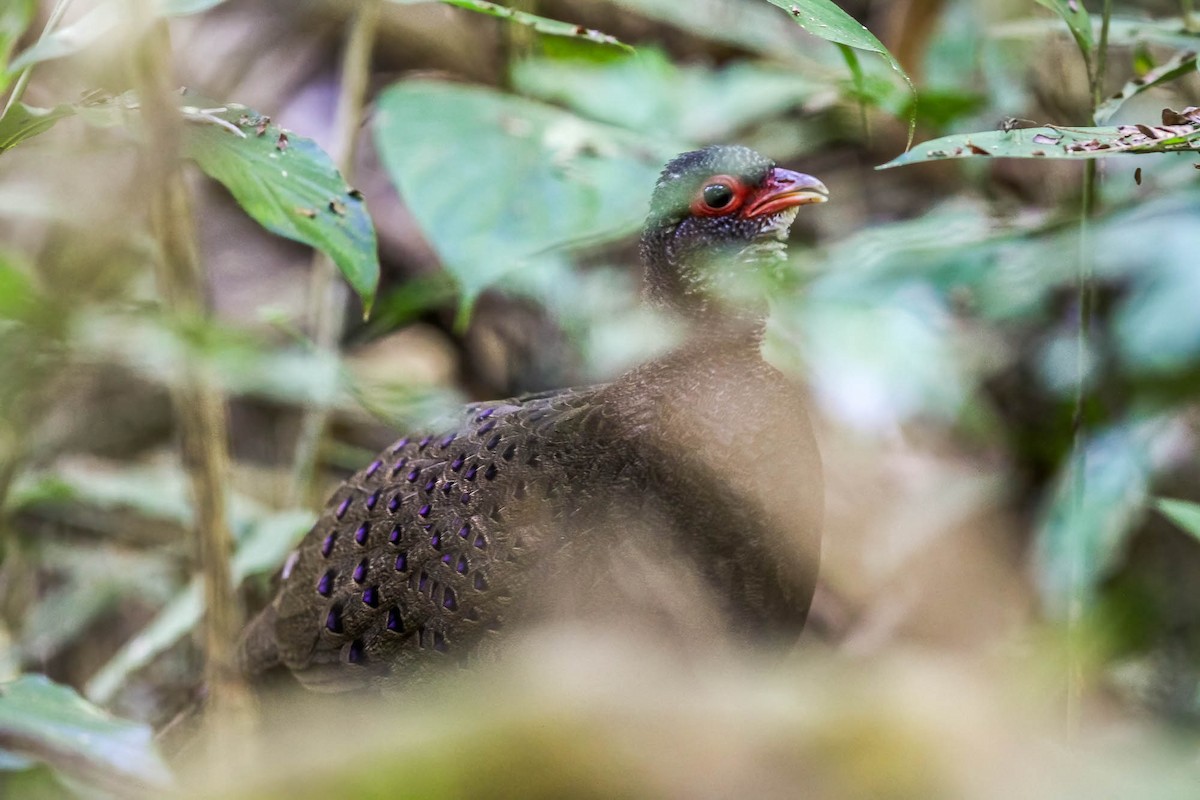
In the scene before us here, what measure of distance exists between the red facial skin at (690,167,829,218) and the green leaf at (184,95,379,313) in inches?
34.0

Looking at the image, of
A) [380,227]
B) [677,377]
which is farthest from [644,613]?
[380,227]

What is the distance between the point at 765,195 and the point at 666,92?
2.06 metres

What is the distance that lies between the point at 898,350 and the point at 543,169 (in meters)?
1.56

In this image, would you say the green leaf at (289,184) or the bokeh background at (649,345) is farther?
the bokeh background at (649,345)

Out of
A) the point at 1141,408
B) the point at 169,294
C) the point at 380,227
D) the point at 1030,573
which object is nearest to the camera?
the point at 169,294

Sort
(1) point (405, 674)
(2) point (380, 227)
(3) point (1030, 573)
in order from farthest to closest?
(2) point (380, 227) → (3) point (1030, 573) → (1) point (405, 674)

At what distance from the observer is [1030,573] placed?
14.9 feet

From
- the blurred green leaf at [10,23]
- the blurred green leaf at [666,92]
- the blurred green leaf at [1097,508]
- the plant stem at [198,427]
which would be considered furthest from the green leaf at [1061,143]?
the blurred green leaf at [666,92]

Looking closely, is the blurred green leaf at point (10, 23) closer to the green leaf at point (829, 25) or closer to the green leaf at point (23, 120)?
the green leaf at point (23, 120)

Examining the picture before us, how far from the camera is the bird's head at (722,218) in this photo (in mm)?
2672

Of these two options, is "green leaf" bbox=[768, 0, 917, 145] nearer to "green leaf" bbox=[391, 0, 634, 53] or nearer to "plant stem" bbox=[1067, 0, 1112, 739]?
"green leaf" bbox=[391, 0, 634, 53]

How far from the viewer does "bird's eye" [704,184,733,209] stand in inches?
105

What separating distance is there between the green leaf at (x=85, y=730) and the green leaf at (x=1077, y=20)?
7.75 feet

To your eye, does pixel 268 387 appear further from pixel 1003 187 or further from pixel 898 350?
pixel 1003 187
